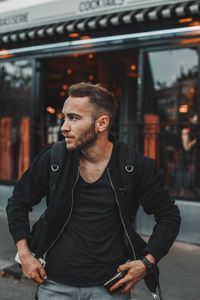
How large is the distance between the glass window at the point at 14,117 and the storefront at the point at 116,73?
0.02m

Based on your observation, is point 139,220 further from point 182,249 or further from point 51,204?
point 51,204

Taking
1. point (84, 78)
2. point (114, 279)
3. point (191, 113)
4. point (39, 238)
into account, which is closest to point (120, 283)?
→ point (114, 279)

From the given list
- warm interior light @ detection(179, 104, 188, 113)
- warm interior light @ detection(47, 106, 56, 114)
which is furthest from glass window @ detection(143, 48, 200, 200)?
warm interior light @ detection(47, 106, 56, 114)

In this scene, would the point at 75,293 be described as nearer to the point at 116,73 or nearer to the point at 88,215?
the point at 88,215

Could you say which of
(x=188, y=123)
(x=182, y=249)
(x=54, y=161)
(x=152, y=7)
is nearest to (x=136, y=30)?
(x=152, y=7)

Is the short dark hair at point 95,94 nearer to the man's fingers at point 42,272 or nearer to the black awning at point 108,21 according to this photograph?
the man's fingers at point 42,272

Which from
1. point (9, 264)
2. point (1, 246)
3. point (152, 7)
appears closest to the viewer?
point (9, 264)

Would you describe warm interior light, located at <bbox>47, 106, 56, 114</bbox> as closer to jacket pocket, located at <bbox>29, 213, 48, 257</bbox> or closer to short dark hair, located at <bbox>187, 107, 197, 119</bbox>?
short dark hair, located at <bbox>187, 107, 197, 119</bbox>

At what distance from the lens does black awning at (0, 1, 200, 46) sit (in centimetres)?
703

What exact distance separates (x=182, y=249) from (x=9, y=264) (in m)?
2.53

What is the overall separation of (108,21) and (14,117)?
3.20 metres

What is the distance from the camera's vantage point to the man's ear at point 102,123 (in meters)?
2.54

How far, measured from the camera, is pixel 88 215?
2529 mm

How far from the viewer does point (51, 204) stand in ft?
8.36
